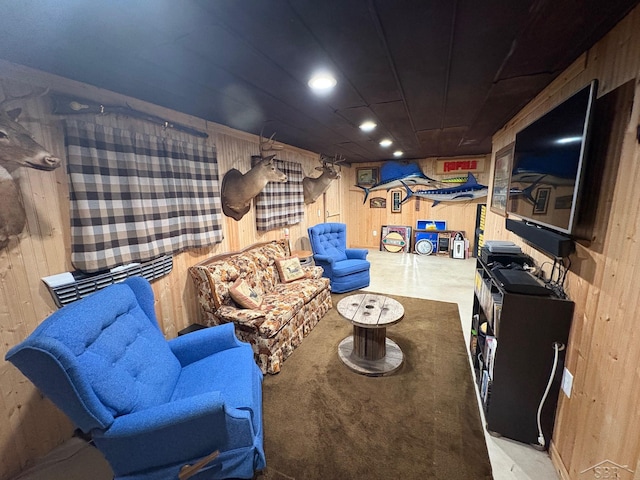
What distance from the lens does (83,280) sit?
1729mm

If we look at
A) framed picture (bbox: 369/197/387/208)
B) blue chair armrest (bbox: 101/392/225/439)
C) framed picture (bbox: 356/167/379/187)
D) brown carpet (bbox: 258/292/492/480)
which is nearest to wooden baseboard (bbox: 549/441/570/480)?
brown carpet (bbox: 258/292/492/480)

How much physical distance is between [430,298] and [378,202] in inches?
135

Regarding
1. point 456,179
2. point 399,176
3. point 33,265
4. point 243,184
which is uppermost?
point 399,176

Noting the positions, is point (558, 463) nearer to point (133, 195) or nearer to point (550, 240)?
point (550, 240)

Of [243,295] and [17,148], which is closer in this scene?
[17,148]

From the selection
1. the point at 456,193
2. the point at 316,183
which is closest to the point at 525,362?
the point at 316,183

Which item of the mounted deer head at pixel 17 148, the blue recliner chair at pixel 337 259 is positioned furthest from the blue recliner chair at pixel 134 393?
the blue recliner chair at pixel 337 259

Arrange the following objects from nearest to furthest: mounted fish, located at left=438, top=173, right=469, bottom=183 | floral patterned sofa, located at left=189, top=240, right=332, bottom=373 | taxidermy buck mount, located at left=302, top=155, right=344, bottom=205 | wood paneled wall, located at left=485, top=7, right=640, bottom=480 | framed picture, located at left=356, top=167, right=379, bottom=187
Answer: wood paneled wall, located at left=485, top=7, right=640, bottom=480, floral patterned sofa, located at left=189, top=240, right=332, bottom=373, taxidermy buck mount, located at left=302, top=155, right=344, bottom=205, mounted fish, located at left=438, top=173, right=469, bottom=183, framed picture, located at left=356, top=167, right=379, bottom=187

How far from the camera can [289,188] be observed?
4035 millimetres

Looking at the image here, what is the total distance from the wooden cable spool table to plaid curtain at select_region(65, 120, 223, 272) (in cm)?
160

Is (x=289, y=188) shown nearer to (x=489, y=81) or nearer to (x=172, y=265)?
(x=172, y=265)

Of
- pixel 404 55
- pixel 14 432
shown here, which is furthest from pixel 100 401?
pixel 404 55

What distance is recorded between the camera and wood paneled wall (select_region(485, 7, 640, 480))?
1.04 m

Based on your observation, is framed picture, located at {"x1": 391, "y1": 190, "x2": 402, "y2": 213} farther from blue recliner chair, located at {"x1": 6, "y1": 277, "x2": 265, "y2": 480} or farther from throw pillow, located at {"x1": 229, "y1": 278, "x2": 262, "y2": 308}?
blue recliner chair, located at {"x1": 6, "y1": 277, "x2": 265, "y2": 480}
